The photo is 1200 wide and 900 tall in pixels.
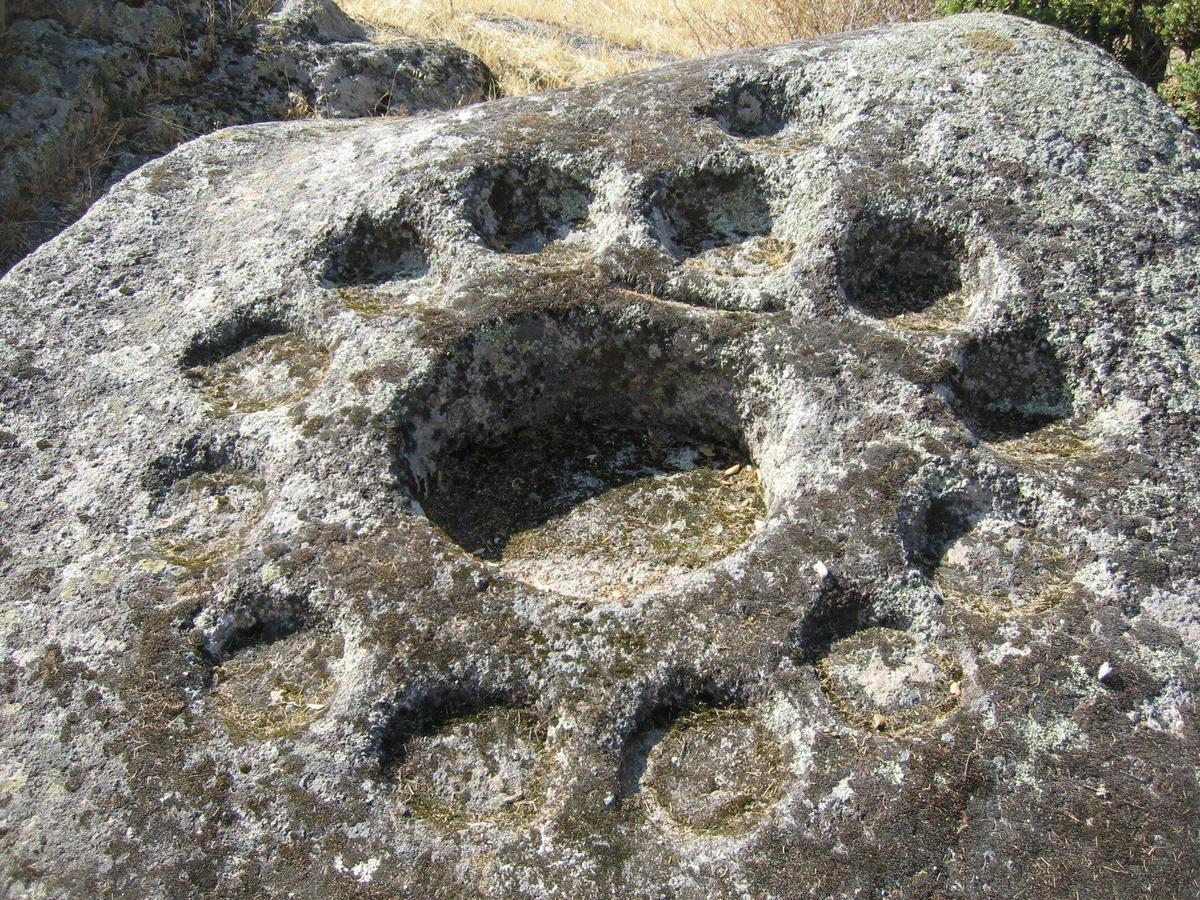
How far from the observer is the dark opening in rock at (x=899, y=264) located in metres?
4.10

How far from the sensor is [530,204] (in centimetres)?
453

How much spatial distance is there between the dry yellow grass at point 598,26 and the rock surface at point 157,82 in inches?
74.8

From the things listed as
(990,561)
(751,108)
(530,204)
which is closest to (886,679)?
(990,561)

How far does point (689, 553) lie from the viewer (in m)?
3.58

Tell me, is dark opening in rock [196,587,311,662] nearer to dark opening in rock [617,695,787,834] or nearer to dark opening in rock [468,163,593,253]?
dark opening in rock [617,695,787,834]

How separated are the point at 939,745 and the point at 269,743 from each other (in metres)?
1.90

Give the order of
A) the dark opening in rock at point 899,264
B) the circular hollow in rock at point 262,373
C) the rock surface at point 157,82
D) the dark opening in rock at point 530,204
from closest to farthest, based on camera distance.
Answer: the circular hollow in rock at point 262,373, the dark opening in rock at point 899,264, the dark opening in rock at point 530,204, the rock surface at point 157,82

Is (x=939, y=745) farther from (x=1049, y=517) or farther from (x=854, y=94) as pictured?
(x=854, y=94)

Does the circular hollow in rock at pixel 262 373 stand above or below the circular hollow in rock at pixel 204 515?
above

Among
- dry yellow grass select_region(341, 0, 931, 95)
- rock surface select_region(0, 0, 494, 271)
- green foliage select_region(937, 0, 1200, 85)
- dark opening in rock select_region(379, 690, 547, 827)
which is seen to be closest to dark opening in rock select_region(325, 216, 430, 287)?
dark opening in rock select_region(379, 690, 547, 827)

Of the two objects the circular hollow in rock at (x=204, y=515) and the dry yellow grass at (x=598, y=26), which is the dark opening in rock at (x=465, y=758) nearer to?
the circular hollow in rock at (x=204, y=515)

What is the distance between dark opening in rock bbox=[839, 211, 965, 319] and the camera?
A: 4098mm

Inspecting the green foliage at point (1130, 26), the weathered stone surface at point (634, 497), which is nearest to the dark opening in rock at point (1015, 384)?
the weathered stone surface at point (634, 497)

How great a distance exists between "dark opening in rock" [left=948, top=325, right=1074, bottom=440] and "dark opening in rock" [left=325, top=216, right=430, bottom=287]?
229 centimetres
